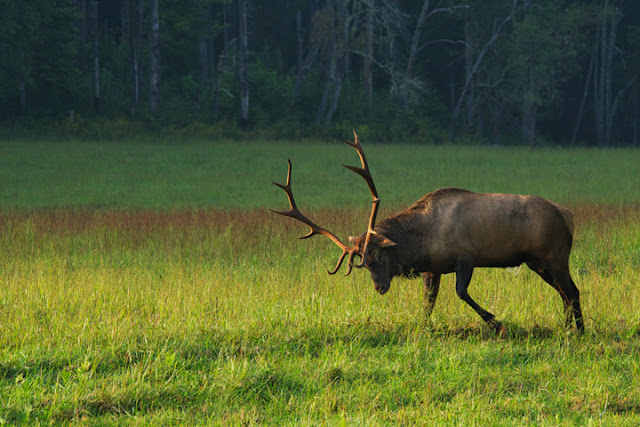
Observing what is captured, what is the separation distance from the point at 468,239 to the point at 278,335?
1.95m

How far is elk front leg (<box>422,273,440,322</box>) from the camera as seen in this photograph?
301 inches

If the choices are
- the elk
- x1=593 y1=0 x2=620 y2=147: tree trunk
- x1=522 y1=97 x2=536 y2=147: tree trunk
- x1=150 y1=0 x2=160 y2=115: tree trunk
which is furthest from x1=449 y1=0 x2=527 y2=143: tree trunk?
the elk

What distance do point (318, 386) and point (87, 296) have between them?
362 centimetres

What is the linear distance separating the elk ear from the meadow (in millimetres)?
908

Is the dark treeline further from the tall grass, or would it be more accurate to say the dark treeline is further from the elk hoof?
the elk hoof

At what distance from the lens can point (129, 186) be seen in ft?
80.5

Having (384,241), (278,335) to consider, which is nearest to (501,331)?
(384,241)

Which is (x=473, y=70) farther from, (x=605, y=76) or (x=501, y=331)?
(x=501, y=331)

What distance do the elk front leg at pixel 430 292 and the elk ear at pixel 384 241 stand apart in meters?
0.90

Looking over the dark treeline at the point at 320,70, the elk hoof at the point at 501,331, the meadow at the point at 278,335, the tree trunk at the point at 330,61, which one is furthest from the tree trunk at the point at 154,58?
the elk hoof at the point at 501,331

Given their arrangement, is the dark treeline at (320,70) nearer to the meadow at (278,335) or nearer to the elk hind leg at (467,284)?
the meadow at (278,335)

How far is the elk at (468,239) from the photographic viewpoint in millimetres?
7105

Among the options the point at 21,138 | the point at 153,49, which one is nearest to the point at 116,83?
the point at 153,49

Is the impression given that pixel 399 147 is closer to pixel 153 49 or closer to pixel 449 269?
pixel 153 49
